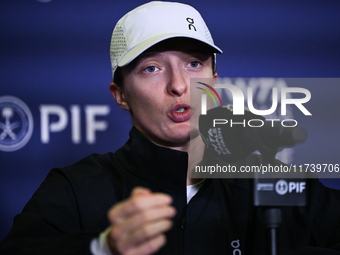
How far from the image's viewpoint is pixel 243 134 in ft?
2.01

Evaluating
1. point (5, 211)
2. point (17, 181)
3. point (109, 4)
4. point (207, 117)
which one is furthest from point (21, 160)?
point (207, 117)

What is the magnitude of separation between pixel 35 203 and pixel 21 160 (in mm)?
644

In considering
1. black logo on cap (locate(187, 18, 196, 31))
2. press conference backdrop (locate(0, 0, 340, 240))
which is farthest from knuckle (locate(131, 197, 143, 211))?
press conference backdrop (locate(0, 0, 340, 240))

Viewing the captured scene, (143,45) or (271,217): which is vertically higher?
(143,45)

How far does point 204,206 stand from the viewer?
3.29 feet

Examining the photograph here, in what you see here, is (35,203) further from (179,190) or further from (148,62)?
(148,62)

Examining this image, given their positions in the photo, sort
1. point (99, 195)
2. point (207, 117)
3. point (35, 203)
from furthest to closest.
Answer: point (99, 195) < point (35, 203) < point (207, 117)

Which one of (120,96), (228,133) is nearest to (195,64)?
(120,96)

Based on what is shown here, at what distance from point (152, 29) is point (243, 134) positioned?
544 millimetres

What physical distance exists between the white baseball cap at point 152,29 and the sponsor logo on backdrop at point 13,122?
22.2 inches

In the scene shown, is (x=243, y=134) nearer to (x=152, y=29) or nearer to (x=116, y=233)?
(x=116, y=233)

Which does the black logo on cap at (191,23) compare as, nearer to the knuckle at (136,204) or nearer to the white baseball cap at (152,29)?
the white baseball cap at (152,29)

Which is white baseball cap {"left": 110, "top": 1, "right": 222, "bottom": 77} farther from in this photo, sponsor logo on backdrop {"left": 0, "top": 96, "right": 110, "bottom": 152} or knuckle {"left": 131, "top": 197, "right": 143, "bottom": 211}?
knuckle {"left": 131, "top": 197, "right": 143, "bottom": 211}

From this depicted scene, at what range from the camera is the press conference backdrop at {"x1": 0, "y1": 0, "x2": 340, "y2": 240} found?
1.50 metres
